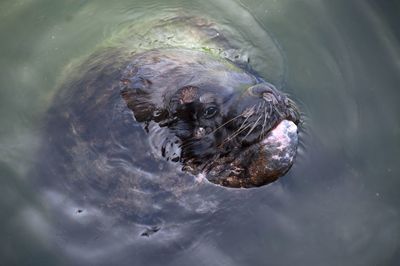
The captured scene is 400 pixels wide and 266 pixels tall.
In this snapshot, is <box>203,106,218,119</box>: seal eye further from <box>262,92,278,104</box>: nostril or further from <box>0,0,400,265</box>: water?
<box>0,0,400,265</box>: water

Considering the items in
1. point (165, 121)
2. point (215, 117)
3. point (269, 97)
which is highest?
point (269, 97)

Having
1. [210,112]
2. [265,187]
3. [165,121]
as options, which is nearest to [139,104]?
[165,121]

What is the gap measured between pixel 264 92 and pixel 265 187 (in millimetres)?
1058

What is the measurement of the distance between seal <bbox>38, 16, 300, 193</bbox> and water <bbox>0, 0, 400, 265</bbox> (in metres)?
0.30

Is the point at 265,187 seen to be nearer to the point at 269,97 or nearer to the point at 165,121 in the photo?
the point at 269,97

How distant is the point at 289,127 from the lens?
5180 millimetres

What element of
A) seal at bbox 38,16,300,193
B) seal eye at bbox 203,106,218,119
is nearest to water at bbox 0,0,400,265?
seal at bbox 38,16,300,193

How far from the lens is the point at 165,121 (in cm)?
557

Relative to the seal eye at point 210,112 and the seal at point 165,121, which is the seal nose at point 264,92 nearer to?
the seal at point 165,121

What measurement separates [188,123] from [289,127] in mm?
973

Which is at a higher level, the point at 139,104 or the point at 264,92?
the point at 264,92

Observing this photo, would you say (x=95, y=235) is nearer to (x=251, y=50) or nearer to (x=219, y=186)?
(x=219, y=186)

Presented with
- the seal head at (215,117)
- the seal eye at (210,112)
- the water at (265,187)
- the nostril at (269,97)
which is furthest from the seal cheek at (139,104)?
the nostril at (269,97)

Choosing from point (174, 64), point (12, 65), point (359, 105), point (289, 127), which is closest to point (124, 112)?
point (174, 64)
